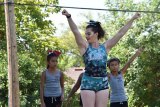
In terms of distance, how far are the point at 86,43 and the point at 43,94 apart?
148cm

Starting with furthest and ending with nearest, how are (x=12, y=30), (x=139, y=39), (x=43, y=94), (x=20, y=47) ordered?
(x=139, y=39)
(x=20, y=47)
(x=12, y=30)
(x=43, y=94)

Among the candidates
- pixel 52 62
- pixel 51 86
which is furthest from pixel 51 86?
pixel 52 62

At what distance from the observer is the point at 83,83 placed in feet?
12.2

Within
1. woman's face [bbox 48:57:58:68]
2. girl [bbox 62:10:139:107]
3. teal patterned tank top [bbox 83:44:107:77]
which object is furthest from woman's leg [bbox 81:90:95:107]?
woman's face [bbox 48:57:58:68]

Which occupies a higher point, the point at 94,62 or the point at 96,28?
the point at 96,28

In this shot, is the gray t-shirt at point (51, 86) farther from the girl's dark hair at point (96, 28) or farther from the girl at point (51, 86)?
the girl's dark hair at point (96, 28)

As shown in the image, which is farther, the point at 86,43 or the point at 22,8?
the point at 22,8

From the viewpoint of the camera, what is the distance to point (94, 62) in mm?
3682

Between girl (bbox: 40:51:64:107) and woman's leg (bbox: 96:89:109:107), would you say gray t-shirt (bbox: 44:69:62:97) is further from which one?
woman's leg (bbox: 96:89:109:107)

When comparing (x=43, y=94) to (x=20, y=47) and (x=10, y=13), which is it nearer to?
(x=10, y=13)

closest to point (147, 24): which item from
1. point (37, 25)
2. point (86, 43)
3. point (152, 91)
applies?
point (152, 91)

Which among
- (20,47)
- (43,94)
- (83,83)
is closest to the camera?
(83,83)

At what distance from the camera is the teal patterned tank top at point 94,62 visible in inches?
145

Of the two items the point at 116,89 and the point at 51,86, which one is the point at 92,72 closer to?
the point at 51,86
